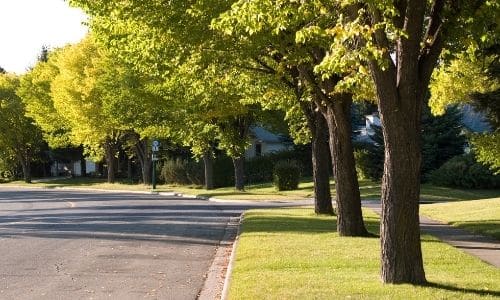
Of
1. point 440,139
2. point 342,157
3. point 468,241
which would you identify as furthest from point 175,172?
point 468,241

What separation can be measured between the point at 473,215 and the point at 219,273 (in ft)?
39.4

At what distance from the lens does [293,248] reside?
516 inches

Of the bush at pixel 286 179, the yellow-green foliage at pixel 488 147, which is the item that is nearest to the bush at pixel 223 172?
the bush at pixel 286 179

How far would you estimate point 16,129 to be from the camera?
230 feet

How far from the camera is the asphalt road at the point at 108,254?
10.2 meters

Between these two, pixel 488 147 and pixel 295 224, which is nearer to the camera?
pixel 488 147

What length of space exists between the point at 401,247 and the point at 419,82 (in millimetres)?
2074

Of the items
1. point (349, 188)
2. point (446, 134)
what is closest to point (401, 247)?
point (349, 188)

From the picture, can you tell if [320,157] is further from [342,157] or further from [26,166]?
[26,166]

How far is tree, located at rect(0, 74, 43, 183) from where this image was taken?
6969 centimetres

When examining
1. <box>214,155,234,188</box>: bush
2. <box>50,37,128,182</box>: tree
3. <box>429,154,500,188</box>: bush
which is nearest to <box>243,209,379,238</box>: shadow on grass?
<box>429,154,500,188</box>: bush

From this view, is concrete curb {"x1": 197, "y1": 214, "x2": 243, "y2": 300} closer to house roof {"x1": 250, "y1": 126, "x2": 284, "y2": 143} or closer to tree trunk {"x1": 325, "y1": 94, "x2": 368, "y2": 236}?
tree trunk {"x1": 325, "y1": 94, "x2": 368, "y2": 236}

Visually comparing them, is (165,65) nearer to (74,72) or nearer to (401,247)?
(401,247)

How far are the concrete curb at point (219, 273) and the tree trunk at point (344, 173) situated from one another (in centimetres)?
264
